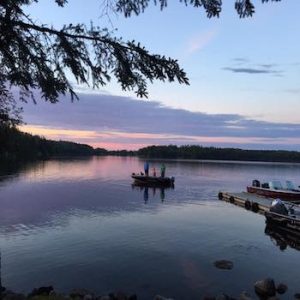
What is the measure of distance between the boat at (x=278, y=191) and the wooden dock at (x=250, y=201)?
81cm

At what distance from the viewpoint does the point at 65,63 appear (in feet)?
25.5

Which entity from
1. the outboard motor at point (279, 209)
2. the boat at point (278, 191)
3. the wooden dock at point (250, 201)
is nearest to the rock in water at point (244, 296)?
the outboard motor at point (279, 209)

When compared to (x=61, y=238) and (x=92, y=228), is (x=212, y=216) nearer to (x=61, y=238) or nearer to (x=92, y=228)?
(x=92, y=228)

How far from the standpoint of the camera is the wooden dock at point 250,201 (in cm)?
4217

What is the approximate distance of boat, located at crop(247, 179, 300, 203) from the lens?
149ft

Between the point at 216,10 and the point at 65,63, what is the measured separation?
2649 millimetres

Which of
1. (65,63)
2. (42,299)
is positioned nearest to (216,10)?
(65,63)

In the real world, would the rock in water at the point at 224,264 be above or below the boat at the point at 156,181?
below

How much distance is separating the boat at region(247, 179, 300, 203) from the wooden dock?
31.8 inches

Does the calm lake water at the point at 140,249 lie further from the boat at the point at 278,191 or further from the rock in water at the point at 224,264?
the boat at the point at 278,191

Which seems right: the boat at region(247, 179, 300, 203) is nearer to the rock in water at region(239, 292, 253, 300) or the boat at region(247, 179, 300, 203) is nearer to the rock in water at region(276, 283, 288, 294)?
the rock in water at region(276, 283, 288, 294)

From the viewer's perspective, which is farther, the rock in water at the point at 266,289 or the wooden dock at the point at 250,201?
the wooden dock at the point at 250,201

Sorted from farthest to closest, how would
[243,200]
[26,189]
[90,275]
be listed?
[26,189], [243,200], [90,275]

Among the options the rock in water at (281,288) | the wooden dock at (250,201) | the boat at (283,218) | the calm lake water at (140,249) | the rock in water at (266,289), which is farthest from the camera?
the wooden dock at (250,201)
